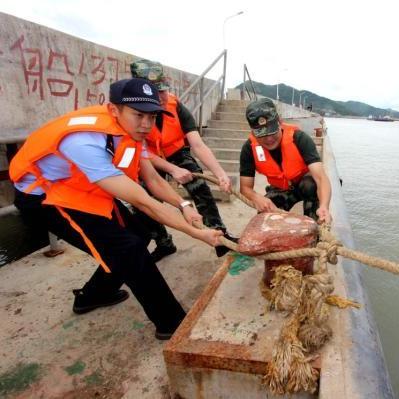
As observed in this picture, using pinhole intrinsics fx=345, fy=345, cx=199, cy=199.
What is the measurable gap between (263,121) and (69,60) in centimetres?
332

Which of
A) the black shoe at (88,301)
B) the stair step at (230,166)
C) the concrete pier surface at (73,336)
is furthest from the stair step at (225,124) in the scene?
the black shoe at (88,301)

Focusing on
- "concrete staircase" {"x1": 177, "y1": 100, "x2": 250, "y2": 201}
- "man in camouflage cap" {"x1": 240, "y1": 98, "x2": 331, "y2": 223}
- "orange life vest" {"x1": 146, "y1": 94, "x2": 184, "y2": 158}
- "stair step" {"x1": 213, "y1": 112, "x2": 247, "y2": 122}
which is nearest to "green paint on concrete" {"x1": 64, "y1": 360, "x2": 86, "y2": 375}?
"man in camouflage cap" {"x1": 240, "y1": 98, "x2": 331, "y2": 223}

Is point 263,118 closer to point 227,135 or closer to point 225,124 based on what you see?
point 227,135

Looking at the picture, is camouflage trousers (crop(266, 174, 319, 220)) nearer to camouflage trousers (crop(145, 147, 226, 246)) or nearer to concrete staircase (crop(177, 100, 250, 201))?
camouflage trousers (crop(145, 147, 226, 246))

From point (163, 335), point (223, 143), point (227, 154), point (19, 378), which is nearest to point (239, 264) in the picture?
point (163, 335)

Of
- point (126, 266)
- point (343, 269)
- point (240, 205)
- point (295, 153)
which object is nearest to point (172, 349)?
point (126, 266)

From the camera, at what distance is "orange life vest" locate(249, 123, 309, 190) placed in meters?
3.06

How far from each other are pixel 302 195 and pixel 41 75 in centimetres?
347

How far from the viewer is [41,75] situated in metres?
4.30

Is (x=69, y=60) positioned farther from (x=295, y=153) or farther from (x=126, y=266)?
(x=126, y=266)

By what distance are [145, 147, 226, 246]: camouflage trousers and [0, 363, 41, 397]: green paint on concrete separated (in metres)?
1.57

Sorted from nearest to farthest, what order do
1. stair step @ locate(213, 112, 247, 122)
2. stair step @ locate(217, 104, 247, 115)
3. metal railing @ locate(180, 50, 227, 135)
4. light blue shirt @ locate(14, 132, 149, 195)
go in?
light blue shirt @ locate(14, 132, 149, 195)
metal railing @ locate(180, 50, 227, 135)
stair step @ locate(213, 112, 247, 122)
stair step @ locate(217, 104, 247, 115)

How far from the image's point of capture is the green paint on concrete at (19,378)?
1.97 m

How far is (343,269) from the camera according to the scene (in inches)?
98.1
